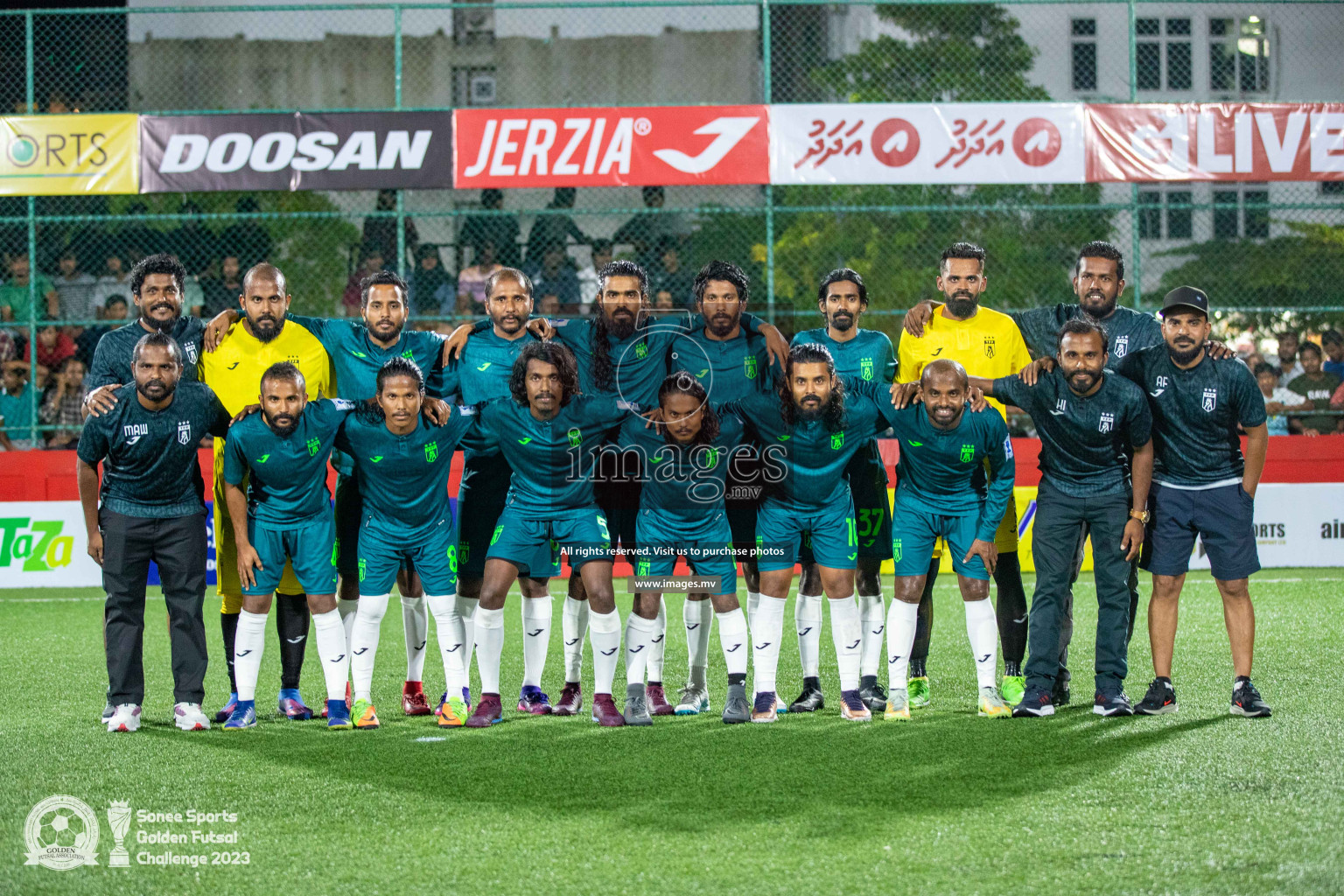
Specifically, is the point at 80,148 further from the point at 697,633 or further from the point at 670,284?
the point at 697,633

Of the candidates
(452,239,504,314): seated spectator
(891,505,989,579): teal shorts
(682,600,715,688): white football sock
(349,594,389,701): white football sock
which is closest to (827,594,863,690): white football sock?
(891,505,989,579): teal shorts

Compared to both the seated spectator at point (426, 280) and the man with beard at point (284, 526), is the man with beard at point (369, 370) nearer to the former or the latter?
the man with beard at point (284, 526)

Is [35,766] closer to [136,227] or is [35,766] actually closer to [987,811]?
[987,811]

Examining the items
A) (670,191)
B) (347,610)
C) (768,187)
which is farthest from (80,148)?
(670,191)

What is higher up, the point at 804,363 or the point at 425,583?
the point at 804,363

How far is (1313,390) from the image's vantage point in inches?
569

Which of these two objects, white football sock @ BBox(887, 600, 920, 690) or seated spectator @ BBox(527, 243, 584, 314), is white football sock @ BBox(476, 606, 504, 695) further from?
seated spectator @ BBox(527, 243, 584, 314)

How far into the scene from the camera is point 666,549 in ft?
21.1

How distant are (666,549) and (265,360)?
87.9 inches

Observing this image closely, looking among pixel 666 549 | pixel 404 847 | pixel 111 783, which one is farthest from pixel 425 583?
pixel 404 847

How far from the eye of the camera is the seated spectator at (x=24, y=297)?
14656mm

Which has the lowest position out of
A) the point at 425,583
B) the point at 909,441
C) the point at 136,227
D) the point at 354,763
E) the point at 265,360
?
the point at 354,763

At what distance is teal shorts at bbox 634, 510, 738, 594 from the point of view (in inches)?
253

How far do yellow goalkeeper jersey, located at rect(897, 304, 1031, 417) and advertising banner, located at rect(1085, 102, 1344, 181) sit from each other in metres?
7.61
